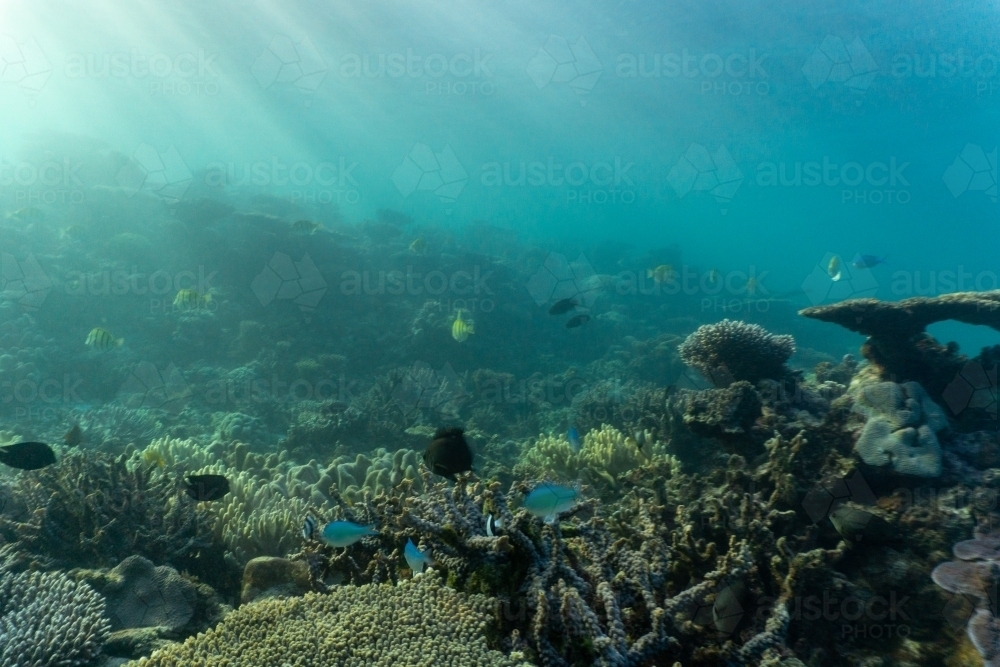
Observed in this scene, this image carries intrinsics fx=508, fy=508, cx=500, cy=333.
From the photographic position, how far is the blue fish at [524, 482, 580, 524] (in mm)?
2844

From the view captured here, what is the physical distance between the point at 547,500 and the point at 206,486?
3266 millimetres

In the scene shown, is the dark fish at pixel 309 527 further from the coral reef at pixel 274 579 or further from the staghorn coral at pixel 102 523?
the staghorn coral at pixel 102 523

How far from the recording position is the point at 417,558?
10.1 feet

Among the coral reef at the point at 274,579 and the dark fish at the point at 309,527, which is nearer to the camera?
the dark fish at the point at 309,527

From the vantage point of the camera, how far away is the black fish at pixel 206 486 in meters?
4.43

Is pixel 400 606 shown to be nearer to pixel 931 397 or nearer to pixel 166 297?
pixel 931 397

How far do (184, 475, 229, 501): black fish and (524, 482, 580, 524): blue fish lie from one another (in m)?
3.08

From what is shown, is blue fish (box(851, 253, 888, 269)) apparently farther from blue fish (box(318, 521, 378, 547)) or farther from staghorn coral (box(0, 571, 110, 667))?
staghorn coral (box(0, 571, 110, 667))

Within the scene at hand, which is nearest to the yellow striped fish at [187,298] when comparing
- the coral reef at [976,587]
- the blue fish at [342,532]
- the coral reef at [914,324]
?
the blue fish at [342,532]

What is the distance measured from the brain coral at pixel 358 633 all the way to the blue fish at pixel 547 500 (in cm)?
55

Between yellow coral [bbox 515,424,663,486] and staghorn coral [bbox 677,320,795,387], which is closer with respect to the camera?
staghorn coral [bbox 677,320,795,387]

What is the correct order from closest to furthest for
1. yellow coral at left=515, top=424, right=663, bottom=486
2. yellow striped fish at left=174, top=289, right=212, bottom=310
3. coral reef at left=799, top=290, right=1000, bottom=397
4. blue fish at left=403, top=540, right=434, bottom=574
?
blue fish at left=403, top=540, right=434, bottom=574 → coral reef at left=799, top=290, right=1000, bottom=397 → yellow coral at left=515, top=424, right=663, bottom=486 → yellow striped fish at left=174, top=289, right=212, bottom=310

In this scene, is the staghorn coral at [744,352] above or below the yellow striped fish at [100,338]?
above

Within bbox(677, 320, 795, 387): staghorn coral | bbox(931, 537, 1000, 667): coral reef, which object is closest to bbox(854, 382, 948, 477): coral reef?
bbox(931, 537, 1000, 667): coral reef
